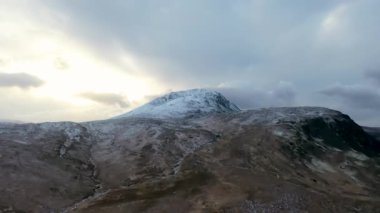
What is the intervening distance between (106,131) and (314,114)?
43.3 meters

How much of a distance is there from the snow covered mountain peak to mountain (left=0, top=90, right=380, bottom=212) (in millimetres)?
8317

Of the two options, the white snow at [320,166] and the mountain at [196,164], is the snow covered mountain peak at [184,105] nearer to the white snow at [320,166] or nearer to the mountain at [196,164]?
the mountain at [196,164]

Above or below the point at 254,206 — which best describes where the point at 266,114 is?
above

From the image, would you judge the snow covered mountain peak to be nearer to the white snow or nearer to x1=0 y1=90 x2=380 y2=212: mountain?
x1=0 y1=90 x2=380 y2=212: mountain

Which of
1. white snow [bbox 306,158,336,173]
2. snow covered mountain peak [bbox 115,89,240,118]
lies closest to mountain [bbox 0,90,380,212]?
white snow [bbox 306,158,336,173]

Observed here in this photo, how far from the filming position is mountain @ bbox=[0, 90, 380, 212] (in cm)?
6525

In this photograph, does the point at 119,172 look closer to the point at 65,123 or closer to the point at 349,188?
the point at 65,123

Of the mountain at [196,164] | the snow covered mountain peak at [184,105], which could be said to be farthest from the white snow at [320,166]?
the snow covered mountain peak at [184,105]

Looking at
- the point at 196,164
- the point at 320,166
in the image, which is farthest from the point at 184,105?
the point at 320,166

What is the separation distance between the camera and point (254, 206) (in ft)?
209

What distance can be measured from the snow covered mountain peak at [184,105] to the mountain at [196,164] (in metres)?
8.32

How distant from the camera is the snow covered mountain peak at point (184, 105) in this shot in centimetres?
11744

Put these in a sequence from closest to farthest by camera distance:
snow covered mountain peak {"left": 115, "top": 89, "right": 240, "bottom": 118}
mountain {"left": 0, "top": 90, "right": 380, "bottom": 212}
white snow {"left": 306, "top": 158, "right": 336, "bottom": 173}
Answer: mountain {"left": 0, "top": 90, "right": 380, "bottom": 212}
white snow {"left": 306, "top": 158, "right": 336, "bottom": 173}
snow covered mountain peak {"left": 115, "top": 89, "right": 240, "bottom": 118}

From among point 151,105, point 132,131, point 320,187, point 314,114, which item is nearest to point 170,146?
point 132,131
